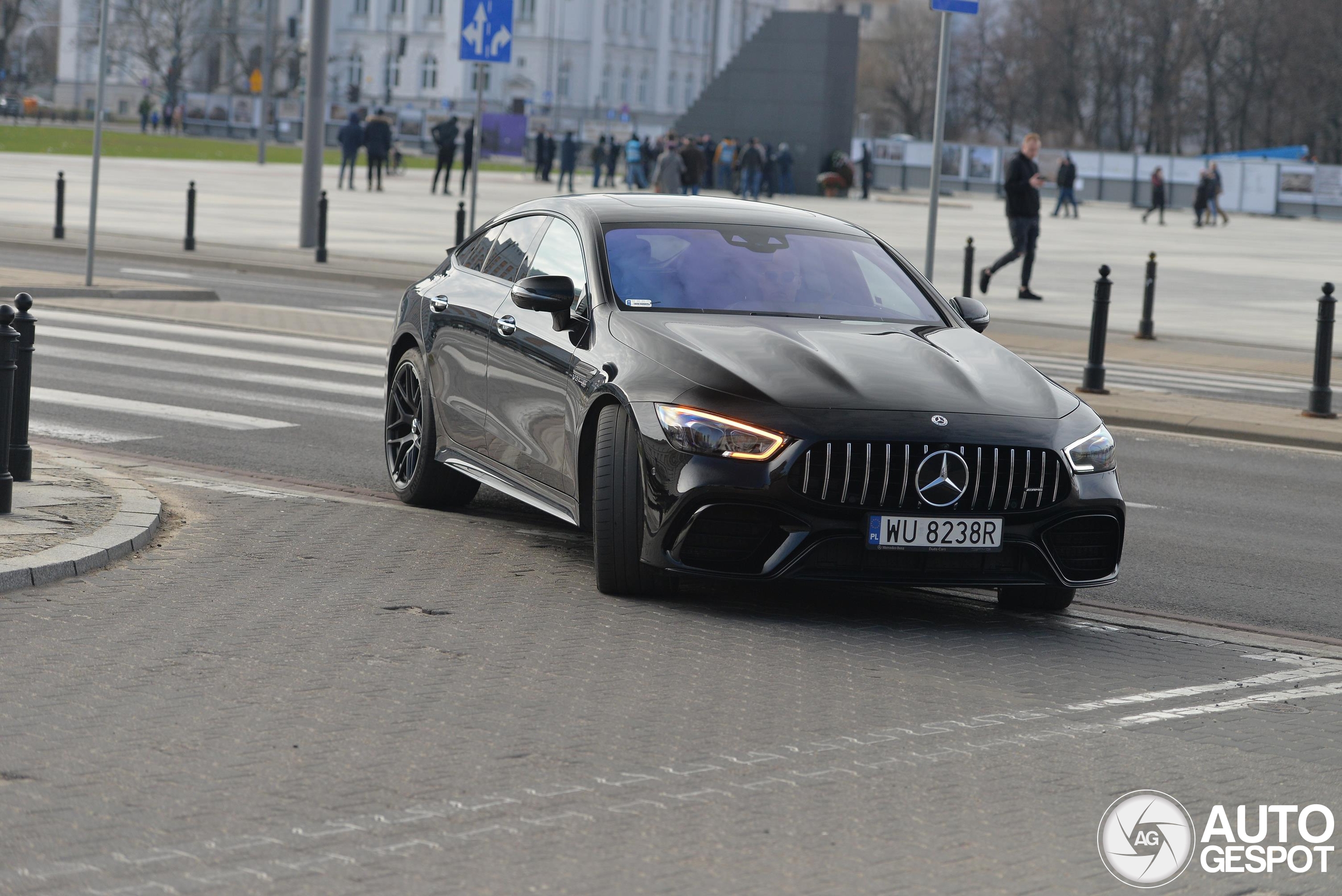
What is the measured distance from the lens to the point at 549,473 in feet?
26.0

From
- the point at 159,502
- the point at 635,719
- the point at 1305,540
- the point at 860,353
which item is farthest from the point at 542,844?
the point at 1305,540

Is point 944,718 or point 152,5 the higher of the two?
point 152,5

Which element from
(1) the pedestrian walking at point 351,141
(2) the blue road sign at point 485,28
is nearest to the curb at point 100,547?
(2) the blue road sign at point 485,28

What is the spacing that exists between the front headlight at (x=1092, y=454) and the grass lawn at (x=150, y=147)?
202 ft

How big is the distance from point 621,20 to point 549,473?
146 meters

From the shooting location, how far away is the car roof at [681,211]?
331 inches

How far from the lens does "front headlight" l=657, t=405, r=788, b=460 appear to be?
6828 mm

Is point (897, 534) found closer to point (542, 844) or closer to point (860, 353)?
point (860, 353)

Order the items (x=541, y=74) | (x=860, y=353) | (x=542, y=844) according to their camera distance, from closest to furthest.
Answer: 1. (x=542, y=844)
2. (x=860, y=353)
3. (x=541, y=74)

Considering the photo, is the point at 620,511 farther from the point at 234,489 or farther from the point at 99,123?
the point at 99,123

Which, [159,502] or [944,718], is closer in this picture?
[944,718]

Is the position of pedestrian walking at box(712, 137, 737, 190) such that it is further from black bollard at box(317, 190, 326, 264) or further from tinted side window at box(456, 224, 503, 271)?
tinted side window at box(456, 224, 503, 271)

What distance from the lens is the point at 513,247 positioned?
891 cm

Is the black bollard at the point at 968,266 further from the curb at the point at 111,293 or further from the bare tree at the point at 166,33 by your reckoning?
the bare tree at the point at 166,33
